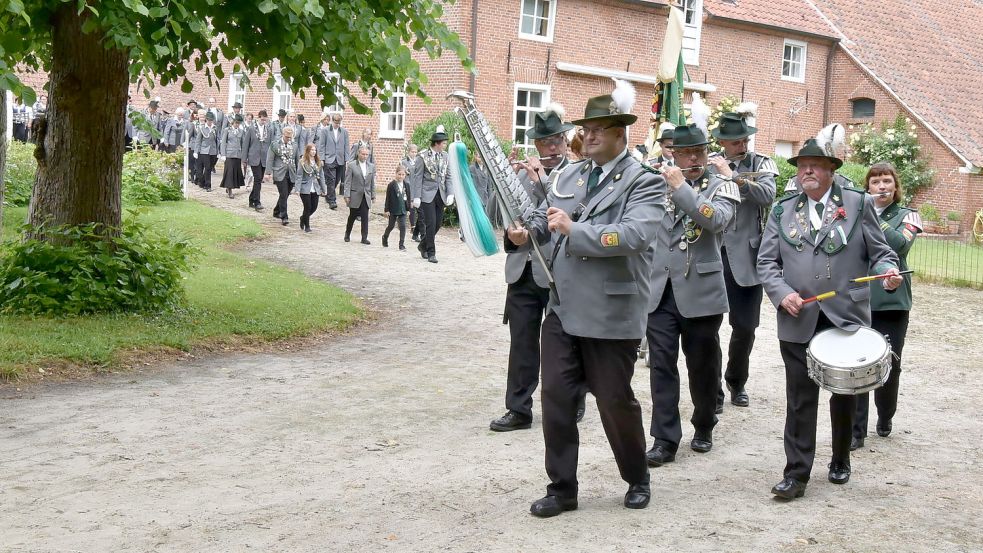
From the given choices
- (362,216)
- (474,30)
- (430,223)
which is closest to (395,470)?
(430,223)

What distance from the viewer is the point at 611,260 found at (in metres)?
5.48

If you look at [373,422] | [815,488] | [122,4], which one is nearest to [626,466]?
[815,488]

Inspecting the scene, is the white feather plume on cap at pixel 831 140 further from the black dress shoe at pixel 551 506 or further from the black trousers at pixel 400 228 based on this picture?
the black trousers at pixel 400 228

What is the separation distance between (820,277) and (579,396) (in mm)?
1605

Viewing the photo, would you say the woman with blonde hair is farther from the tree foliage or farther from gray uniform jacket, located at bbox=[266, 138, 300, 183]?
the tree foliage

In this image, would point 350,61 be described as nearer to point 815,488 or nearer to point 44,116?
point 44,116

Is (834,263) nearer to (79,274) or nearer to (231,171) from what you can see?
(79,274)

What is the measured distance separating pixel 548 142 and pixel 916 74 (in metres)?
29.5

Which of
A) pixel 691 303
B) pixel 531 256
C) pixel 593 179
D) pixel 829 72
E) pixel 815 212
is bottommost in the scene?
pixel 691 303

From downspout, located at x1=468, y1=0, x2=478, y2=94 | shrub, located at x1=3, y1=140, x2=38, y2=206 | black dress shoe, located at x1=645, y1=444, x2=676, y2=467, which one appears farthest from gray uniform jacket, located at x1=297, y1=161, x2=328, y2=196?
black dress shoe, located at x1=645, y1=444, x2=676, y2=467

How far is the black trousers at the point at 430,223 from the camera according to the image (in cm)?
1881

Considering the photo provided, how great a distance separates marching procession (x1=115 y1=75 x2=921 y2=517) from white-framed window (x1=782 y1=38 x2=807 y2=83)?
26471mm

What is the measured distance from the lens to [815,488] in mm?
6227

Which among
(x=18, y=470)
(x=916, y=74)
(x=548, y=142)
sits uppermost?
(x=916, y=74)
